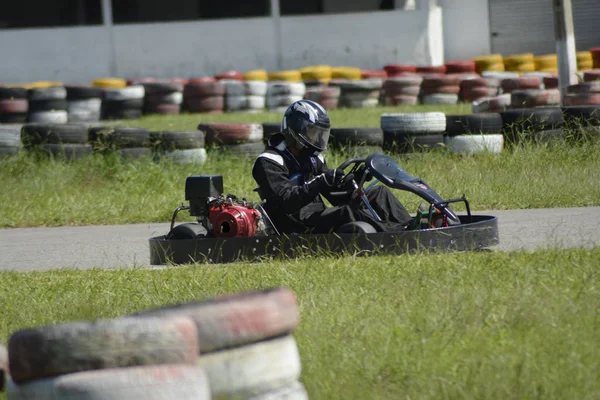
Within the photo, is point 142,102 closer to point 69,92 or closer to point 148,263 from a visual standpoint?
point 69,92

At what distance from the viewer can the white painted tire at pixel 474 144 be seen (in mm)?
10141

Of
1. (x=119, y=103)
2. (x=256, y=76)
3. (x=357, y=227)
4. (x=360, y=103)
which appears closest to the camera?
(x=357, y=227)

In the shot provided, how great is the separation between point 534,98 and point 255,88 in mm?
7289

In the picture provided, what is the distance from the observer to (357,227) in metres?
5.94

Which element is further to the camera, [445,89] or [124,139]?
[445,89]

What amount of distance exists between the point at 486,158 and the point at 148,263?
429 cm

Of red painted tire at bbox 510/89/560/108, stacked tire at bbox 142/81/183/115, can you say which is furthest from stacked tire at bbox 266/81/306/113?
red painted tire at bbox 510/89/560/108

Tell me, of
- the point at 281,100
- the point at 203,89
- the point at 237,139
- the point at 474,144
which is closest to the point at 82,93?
the point at 203,89

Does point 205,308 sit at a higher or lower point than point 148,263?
higher

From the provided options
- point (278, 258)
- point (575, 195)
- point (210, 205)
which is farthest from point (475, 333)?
point (575, 195)

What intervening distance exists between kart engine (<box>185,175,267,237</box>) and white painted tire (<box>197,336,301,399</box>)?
11.2 ft

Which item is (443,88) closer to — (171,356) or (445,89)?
(445,89)

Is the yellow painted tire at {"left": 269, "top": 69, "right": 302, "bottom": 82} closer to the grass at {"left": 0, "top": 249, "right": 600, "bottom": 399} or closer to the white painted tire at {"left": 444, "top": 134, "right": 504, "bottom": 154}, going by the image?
the white painted tire at {"left": 444, "top": 134, "right": 504, "bottom": 154}

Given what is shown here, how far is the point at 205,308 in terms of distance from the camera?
279cm
